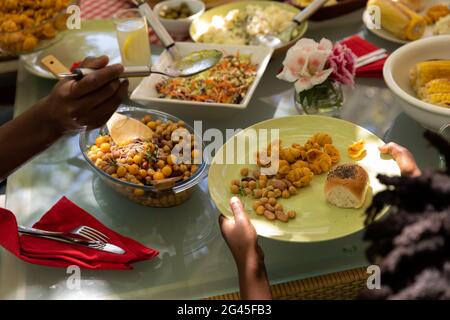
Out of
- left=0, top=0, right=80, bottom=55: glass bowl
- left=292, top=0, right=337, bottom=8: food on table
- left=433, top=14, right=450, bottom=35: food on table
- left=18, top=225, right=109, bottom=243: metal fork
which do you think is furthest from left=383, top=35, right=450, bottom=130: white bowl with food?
left=0, top=0, right=80, bottom=55: glass bowl

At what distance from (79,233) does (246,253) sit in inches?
14.7

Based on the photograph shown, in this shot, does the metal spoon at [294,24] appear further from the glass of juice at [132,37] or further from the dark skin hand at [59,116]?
the dark skin hand at [59,116]

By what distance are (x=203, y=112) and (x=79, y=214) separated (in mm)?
435

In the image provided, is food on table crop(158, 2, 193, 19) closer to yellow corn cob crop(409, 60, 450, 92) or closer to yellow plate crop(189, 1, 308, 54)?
yellow plate crop(189, 1, 308, 54)

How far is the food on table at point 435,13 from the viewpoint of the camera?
160 centimetres

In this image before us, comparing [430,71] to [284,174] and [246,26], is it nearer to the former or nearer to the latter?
[284,174]

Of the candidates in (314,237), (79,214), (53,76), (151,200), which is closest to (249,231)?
(314,237)

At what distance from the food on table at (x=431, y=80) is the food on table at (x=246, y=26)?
472 mm

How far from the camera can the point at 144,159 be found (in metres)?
1.13

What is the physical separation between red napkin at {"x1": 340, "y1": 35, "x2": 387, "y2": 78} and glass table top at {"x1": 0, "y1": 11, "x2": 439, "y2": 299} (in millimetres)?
29

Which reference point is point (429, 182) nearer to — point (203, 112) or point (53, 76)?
point (203, 112)

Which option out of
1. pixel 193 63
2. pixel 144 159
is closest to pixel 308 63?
pixel 193 63

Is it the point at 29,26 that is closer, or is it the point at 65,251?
the point at 65,251

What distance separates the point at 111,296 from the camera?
3.18 ft
